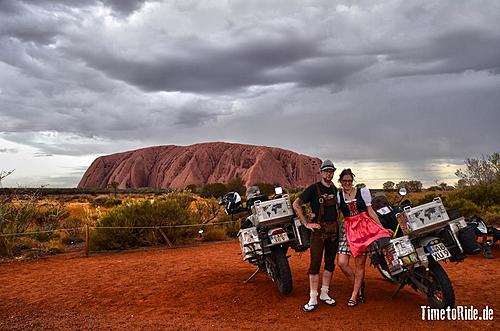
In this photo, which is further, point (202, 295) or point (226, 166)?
point (226, 166)

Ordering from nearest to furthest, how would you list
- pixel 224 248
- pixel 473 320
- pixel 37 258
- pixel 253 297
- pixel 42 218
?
pixel 473 320 → pixel 253 297 → pixel 37 258 → pixel 224 248 → pixel 42 218

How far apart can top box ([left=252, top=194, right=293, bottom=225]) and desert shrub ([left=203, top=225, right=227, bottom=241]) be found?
7.74 meters

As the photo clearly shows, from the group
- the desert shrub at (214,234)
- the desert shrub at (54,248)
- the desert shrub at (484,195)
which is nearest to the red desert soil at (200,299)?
the desert shrub at (54,248)

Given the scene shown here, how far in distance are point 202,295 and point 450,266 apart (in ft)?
16.4

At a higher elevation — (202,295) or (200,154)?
(200,154)

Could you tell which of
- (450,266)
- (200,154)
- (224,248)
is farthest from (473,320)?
(200,154)

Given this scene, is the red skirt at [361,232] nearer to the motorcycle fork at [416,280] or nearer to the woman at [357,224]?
the woman at [357,224]

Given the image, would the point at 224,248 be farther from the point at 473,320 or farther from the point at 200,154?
the point at 200,154

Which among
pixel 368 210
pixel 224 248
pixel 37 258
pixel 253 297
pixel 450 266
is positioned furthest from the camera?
pixel 224 248

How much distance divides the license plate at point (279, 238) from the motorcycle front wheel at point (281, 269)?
0.72 ft

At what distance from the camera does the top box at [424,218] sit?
512 cm

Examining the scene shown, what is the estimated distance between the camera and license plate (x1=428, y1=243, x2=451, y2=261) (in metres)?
4.93

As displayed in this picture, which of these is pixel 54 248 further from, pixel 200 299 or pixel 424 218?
pixel 424 218

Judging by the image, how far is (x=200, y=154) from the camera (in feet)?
298
